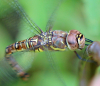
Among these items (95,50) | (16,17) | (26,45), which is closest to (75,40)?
Answer: (95,50)

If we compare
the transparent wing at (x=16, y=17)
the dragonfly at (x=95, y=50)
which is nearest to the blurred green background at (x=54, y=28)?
the transparent wing at (x=16, y=17)

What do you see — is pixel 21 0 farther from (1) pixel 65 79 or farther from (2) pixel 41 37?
(1) pixel 65 79

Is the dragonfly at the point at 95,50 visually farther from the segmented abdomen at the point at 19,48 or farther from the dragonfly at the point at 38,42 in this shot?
the segmented abdomen at the point at 19,48

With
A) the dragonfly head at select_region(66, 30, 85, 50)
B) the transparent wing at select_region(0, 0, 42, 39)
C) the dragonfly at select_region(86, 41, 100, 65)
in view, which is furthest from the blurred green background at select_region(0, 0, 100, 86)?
the dragonfly at select_region(86, 41, 100, 65)

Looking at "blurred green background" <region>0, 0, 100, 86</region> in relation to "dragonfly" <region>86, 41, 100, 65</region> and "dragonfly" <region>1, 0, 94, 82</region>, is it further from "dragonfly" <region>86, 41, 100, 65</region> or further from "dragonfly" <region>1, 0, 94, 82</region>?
"dragonfly" <region>86, 41, 100, 65</region>

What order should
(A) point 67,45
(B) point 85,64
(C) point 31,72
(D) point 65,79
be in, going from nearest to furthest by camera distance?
(B) point 85,64, (A) point 67,45, (D) point 65,79, (C) point 31,72

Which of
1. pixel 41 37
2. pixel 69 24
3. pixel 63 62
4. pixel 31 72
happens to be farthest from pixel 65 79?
pixel 69 24
